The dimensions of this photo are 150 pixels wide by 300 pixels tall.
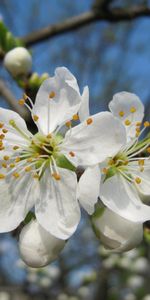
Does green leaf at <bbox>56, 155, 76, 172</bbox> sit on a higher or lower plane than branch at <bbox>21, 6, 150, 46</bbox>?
lower

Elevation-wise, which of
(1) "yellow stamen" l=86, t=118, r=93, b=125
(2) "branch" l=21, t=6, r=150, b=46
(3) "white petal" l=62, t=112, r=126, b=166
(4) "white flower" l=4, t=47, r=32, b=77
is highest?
(2) "branch" l=21, t=6, r=150, b=46

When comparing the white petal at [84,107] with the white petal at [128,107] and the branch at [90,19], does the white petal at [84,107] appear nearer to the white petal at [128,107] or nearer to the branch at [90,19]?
the white petal at [128,107]

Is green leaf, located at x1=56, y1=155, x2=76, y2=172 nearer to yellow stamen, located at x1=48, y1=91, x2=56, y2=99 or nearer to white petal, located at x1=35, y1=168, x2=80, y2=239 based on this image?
white petal, located at x1=35, y1=168, x2=80, y2=239

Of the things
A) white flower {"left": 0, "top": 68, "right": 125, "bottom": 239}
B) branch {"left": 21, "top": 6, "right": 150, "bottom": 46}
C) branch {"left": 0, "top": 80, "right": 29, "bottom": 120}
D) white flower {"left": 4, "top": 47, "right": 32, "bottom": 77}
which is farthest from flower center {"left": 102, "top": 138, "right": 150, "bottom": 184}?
branch {"left": 21, "top": 6, "right": 150, "bottom": 46}

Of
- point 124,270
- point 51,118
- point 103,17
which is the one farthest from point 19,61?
point 124,270

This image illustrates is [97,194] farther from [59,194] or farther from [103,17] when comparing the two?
[103,17]

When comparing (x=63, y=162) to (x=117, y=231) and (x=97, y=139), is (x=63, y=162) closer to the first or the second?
(x=97, y=139)

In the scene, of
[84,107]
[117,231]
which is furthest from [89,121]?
[117,231]
